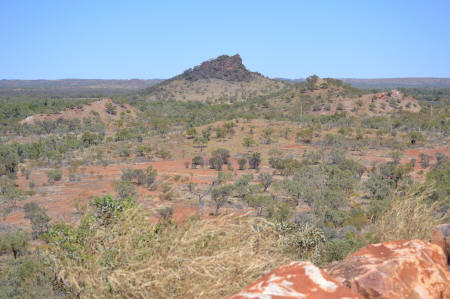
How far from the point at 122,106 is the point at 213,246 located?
70388 mm

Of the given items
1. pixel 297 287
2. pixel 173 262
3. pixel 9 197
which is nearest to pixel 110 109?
pixel 9 197

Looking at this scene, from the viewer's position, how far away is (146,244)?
3975 mm

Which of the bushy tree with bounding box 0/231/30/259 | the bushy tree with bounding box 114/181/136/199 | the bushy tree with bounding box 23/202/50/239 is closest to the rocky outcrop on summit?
the bushy tree with bounding box 114/181/136/199

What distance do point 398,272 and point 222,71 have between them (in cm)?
11837

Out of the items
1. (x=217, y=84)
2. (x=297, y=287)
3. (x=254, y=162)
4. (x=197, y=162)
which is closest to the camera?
(x=297, y=287)

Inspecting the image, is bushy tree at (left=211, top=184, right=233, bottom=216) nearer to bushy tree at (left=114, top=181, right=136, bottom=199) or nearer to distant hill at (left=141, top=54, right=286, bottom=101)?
bushy tree at (left=114, top=181, right=136, bottom=199)

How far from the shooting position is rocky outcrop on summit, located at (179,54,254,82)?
116 meters

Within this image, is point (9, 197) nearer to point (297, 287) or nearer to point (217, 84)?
point (297, 287)

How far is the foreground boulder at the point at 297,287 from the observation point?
2.77m

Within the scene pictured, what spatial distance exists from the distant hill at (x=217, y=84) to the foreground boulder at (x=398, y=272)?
8949 centimetres

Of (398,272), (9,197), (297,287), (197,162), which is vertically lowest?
(197,162)

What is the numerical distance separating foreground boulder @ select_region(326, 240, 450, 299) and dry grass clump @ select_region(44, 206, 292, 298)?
841 millimetres

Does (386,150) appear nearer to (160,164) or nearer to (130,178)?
(160,164)

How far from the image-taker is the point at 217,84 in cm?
11119
